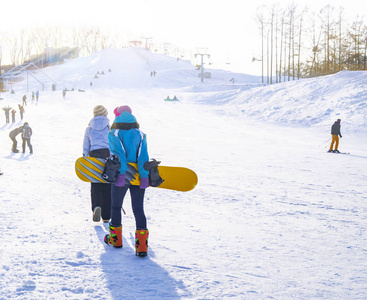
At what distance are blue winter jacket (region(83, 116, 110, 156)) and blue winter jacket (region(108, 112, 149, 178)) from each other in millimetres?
1248

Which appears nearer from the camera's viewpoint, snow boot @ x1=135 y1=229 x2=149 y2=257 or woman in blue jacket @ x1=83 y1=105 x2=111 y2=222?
snow boot @ x1=135 y1=229 x2=149 y2=257

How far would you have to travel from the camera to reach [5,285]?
330cm

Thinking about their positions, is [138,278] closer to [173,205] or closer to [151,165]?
[151,165]

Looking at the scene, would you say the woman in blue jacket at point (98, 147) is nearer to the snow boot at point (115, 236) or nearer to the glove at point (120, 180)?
the snow boot at point (115, 236)

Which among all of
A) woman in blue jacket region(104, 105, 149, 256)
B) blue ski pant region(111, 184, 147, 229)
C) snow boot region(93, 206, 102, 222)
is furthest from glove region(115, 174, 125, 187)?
snow boot region(93, 206, 102, 222)

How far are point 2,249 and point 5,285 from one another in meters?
0.95

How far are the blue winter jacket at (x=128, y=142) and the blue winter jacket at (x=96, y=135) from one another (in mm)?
1248

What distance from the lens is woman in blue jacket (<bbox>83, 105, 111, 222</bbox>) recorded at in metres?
5.21

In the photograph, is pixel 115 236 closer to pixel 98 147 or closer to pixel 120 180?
pixel 120 180

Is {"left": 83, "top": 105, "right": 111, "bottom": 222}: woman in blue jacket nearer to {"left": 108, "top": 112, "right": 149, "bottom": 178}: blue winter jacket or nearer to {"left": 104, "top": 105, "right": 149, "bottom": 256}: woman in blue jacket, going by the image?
{"left": 104, "top": 105, "right": 149, "bottom": 256}: woman in blue jacket

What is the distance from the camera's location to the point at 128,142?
3.99 metres

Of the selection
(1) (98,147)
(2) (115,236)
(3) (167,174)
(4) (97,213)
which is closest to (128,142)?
(3) (167,174)

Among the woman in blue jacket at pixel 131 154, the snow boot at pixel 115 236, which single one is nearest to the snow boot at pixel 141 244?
the woman in blue jacket at pixel 131 154

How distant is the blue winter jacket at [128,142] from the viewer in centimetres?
397
